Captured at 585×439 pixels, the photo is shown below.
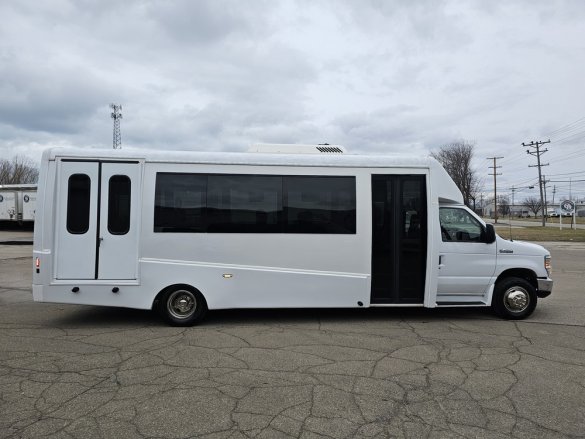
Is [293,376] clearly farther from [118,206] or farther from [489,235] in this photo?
[489,235]

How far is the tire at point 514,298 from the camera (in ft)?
24.1

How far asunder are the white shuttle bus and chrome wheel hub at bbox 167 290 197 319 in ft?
0.07

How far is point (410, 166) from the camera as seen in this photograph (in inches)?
280

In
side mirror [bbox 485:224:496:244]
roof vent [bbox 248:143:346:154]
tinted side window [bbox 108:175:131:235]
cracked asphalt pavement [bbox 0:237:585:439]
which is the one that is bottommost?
cracked asphalt pavement [bbox 0:237:585:439]

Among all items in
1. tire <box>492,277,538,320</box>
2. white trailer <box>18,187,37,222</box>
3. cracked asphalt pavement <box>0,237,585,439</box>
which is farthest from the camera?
white trailer <box>18,187,37,222</box>

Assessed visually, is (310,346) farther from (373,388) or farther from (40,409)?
(40,409)

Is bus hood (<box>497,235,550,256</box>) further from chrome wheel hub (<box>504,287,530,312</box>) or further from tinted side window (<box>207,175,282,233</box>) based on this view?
tinted side window (<box>207,175,282,233</box>)

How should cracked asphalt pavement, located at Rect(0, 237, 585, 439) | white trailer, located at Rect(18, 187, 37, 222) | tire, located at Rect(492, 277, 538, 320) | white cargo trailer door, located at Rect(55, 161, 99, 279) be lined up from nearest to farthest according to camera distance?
cracked asphalt pavement, located at Rect(0, 237, 585, 439)
white cargo trailer door, located at Rect(55, 161, 99, 279)
tire, located at Rect(492, 277, 538, 320)
white trailer, located at Rect(18, 187, 37, 222)

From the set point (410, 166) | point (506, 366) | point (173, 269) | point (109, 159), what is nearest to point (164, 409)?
point (173, 269)

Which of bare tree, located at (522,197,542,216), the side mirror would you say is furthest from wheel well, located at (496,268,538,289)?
bare tree, located at (522,197,542,216)

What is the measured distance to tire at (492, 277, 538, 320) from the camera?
734cm

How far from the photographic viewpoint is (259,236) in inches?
272

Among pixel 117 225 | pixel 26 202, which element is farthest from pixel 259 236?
pixel 26 202

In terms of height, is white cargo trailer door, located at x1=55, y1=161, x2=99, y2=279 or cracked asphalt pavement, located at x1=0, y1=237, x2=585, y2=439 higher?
white cargo trailer door, located at x1=55, y1=161, x2=99, y2=279
